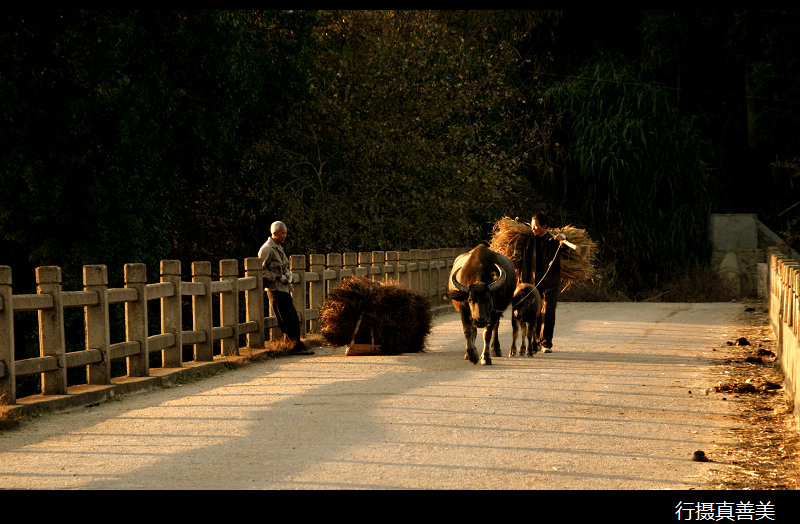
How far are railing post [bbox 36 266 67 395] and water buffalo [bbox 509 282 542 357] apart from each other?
719 centimetres

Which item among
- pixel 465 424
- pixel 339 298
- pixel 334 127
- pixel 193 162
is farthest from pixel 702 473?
pixel 334 127

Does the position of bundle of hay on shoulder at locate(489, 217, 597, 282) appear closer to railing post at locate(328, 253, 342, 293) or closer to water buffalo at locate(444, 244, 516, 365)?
water buffalo at locate(444, 244, 516, 365)

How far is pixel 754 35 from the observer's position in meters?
41.7

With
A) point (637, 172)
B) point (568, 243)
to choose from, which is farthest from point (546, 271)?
point (637, 172)

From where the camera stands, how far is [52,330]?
12.2 meters

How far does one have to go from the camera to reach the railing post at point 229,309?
17141 mm

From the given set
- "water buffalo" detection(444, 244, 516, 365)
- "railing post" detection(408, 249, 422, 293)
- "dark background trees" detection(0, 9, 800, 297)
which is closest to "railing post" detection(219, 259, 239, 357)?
"water buffalo" detection(444, 244, 516, 365)

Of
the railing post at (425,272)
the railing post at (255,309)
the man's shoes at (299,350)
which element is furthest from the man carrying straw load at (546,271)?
the railing post at (425,272)

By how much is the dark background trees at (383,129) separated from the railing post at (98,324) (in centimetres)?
1032

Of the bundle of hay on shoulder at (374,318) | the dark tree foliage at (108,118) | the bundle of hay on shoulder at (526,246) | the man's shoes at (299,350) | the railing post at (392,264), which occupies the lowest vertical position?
the man's shoes at (299,350)

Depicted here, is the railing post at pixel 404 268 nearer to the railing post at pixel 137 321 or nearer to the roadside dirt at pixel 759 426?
the roadside dirt at pixel 759 426

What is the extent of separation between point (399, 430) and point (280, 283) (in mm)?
8319

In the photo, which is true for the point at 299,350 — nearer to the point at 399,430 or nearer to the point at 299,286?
the point at 299,286

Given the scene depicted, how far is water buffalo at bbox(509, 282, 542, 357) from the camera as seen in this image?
17.1 m
